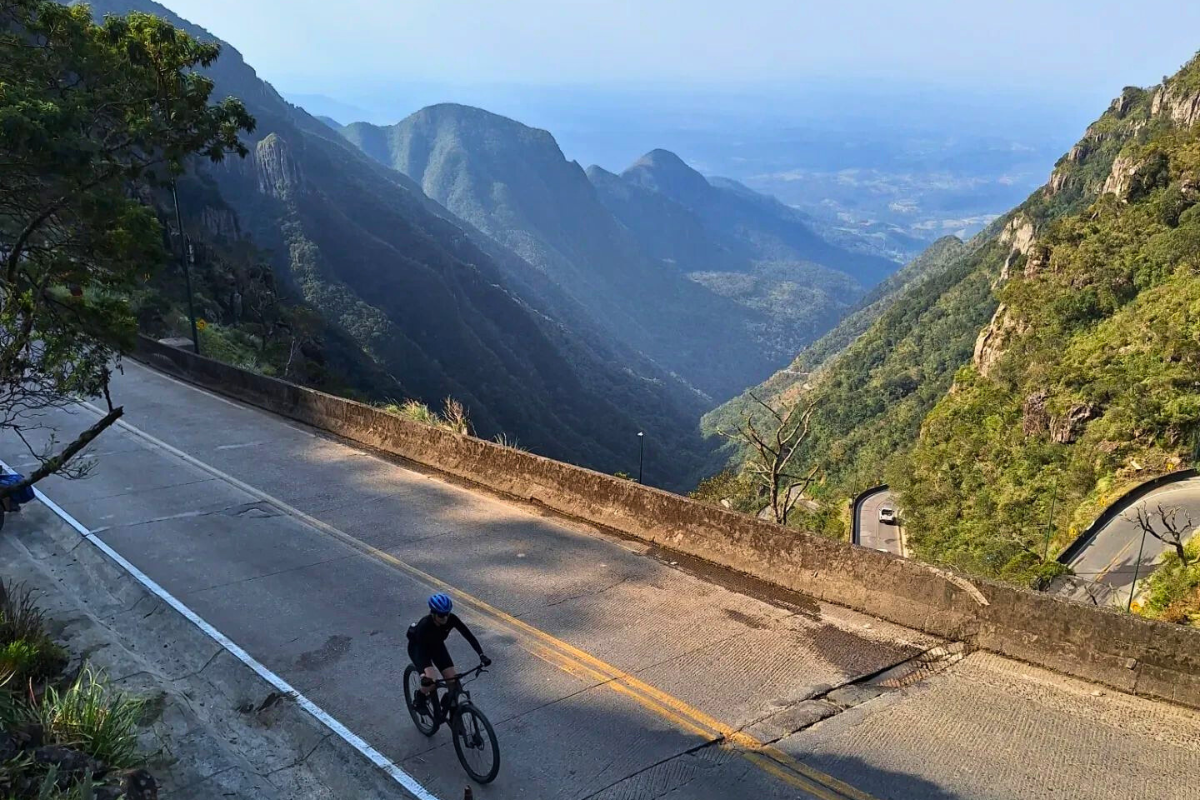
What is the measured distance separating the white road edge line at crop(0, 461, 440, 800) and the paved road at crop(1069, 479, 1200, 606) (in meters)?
25.7

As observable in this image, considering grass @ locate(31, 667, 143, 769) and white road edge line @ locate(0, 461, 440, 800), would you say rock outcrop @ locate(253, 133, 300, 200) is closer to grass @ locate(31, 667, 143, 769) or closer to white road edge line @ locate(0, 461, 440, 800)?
white road edge line @ locate(0, 461, 440, 800)

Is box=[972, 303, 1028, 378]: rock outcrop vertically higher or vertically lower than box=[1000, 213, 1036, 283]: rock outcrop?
lower

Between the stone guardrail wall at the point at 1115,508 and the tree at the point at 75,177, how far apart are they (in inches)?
1303

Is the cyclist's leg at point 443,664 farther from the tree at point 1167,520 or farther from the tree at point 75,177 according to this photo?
the tree at point 1167,520

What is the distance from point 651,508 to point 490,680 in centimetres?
380

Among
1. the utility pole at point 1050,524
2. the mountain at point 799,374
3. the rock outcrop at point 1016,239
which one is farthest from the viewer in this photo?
the mountain at point 799,374

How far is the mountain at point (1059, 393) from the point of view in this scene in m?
39.0

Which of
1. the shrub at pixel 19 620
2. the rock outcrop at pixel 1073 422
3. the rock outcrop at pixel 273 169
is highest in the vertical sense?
the rock outcrop at pixel 273 169

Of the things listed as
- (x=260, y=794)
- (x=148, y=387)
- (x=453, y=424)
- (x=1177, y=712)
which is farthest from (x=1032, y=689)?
(x=148, y=387)

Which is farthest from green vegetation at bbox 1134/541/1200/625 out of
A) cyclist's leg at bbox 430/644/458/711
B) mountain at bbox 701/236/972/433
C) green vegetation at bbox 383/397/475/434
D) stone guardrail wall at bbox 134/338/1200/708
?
mountain at bbox 701/236/972/433

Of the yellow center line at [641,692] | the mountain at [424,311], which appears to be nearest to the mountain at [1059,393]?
the yellow center line at [641,692]

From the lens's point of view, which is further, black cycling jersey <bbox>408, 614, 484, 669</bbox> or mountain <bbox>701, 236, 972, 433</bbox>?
mountain <bbox>701, 236, 972, 433</bbox>

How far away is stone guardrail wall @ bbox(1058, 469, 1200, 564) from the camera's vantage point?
3159cm

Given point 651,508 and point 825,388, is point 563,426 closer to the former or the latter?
point 825,388
